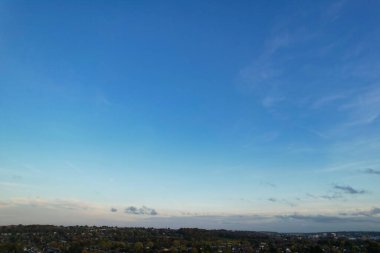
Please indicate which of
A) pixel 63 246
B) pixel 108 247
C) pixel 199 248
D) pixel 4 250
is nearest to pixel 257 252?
pixel 199 248

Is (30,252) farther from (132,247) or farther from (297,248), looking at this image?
(297,248)

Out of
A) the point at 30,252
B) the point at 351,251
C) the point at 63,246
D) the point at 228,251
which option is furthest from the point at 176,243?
the point at 351,251

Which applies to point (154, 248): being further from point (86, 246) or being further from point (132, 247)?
point (86, 246)

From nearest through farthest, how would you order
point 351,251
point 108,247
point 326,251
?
point 326,251 → point 351,251 → point 108,247

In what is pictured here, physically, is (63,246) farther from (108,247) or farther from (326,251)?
(326,251)

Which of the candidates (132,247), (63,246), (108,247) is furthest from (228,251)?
(63,246)

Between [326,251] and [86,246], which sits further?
[86,246]

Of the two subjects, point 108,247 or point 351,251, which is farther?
point 108,247

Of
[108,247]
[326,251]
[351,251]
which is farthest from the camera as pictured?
[108,247]
